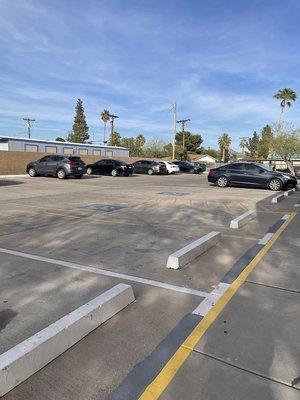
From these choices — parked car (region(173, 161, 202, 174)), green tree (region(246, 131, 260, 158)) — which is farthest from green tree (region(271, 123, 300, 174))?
green tree (region(246, 131, 260, 158))

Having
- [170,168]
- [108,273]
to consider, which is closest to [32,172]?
[170,168]

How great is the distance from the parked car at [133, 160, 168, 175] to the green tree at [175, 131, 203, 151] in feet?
207

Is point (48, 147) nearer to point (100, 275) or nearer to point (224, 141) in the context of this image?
point (100, 275)

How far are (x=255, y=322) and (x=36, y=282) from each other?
9.13 ft

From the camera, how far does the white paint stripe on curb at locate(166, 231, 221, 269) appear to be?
5977 mm

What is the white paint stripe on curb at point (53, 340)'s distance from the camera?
9.92 feet

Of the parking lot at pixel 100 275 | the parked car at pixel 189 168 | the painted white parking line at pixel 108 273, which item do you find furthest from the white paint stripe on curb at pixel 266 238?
the parked car at pixel 189 168

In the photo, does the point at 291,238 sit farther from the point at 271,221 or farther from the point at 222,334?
the point at 222,334

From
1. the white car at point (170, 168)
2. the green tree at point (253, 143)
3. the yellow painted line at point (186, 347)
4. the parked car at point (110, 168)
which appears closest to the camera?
the yellow painted line at point (186, 347)

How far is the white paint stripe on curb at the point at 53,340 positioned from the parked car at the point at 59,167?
2311 centimetres

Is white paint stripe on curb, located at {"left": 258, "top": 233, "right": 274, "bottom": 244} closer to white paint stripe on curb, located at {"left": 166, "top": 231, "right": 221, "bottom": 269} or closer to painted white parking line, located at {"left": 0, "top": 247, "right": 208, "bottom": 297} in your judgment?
white paint stripe on curb, located at {"left": 166, "top": 231, "right": 221, "bottom": 269}

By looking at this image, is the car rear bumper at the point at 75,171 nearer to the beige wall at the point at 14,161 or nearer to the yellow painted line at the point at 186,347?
the beige wall at the point at 14,161

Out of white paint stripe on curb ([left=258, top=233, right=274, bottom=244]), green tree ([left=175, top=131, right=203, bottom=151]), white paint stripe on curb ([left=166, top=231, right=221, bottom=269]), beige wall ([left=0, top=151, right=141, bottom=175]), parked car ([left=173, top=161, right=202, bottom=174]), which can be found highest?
green tree ([left=175, top=131, right=203, bottom=151])

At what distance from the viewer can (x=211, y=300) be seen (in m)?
4.73
